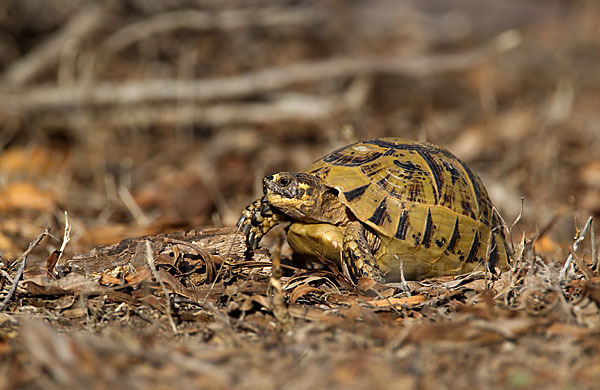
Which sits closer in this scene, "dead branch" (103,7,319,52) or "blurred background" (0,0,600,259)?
"blurred background" (0,0,600,259)

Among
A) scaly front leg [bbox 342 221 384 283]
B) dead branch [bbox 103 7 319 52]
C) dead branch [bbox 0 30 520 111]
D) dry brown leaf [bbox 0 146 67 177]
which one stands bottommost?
dry brown leaf [bbox 0 146 67 177]

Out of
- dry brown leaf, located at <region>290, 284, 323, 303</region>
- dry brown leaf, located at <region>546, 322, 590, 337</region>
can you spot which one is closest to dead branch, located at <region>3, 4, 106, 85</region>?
dry brown leaf, located at <region>290, 284, 323, 303</region>

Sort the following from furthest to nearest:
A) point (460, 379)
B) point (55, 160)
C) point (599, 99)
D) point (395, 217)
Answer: point (599, 99) < point (55, 160) < point (395, 217) < point (460, 379)

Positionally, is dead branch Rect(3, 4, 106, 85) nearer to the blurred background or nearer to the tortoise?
the blurred background

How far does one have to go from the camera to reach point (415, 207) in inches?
123

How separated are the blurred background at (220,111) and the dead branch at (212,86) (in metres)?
0.02

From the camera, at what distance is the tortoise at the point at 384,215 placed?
10.2 feet

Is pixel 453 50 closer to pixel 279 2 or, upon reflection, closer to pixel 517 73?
pixel 517 73

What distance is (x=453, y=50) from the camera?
10039mm

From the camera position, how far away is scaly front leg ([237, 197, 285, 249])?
3.22m

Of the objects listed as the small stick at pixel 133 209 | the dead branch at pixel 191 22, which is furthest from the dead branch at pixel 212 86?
the small stick at pixel 133 209

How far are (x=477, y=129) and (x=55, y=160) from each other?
5.39m

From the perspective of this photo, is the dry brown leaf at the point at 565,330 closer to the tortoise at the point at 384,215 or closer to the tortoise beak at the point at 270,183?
the tortoise at the point at 384,215

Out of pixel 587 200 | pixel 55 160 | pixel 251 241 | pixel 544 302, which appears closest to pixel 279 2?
pixel 55 160
